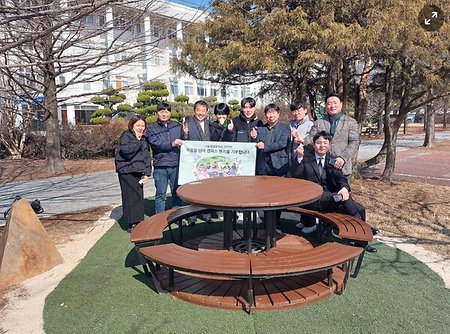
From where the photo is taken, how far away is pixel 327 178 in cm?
460

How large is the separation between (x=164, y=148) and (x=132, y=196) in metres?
0.83

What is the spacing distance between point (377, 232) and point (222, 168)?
2.39 m

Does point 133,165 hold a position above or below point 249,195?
above

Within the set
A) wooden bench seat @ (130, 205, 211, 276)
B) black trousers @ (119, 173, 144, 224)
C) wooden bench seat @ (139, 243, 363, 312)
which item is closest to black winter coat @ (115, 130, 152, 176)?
black trousers @ (119, 173, 144, 224)

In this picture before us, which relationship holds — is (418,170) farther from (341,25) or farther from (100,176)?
(100,176)

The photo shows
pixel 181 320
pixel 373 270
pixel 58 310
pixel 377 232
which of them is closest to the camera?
pixel 181 320

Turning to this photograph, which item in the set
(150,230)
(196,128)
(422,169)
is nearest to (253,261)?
(150,230)

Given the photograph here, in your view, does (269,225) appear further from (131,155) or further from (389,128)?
(389,128)

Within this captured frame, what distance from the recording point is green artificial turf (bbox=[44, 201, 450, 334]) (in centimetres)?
287

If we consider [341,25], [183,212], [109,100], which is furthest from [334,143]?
[109,100]

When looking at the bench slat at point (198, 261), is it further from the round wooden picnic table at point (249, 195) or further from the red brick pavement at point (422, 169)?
the red brick pavement at point (422, 169)

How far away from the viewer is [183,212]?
15.1 feet

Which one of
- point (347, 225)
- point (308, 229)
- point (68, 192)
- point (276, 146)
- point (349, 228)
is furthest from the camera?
point (68, 192)

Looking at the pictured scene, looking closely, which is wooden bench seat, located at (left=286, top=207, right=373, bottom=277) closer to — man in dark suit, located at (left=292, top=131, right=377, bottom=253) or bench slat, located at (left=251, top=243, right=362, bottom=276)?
man in dark suit, located at (left=292, top=131, right=377, bottom=253)
